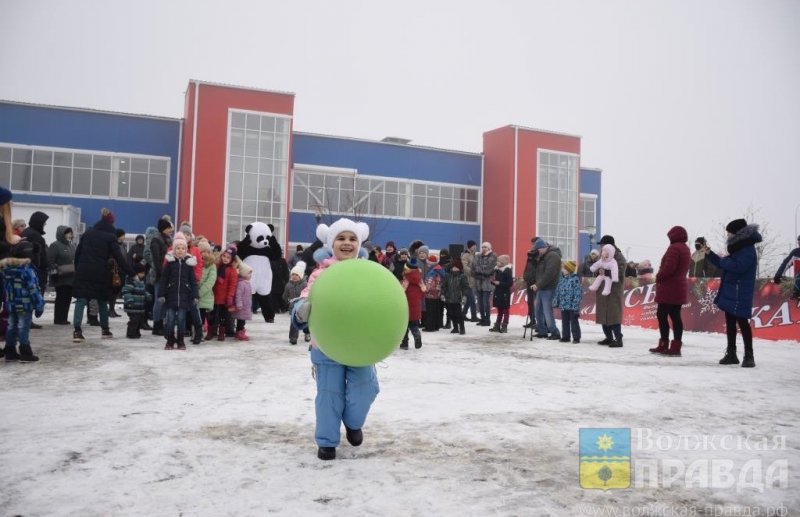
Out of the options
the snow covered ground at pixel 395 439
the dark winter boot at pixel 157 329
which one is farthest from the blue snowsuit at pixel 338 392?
the dark winter boot at pixel 157 329

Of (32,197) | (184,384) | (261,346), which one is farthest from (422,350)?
(32,197)

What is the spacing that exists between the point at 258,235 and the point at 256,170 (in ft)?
68.4

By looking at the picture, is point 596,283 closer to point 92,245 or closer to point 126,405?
point 126,405

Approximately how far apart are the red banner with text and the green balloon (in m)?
9.00

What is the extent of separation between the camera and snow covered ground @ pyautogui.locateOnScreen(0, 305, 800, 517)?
313 cm

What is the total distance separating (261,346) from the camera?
980 cm

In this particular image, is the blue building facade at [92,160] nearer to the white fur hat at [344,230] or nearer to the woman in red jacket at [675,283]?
the woman in red jacket at [675,283]

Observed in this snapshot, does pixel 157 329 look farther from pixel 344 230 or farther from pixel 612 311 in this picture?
pixel 612 311

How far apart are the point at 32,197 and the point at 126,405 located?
2927cm

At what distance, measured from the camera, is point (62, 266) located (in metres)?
11.8

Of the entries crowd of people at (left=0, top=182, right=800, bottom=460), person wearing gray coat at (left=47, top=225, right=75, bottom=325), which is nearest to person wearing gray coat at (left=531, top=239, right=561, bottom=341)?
crowd of people at (left=0, top=182, right=800, bottom=460)

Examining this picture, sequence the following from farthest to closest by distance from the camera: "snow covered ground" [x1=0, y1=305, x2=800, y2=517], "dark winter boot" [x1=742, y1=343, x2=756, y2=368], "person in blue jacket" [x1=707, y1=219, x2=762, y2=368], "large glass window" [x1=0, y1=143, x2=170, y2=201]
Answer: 1. "large glass window" [x1=0, y1=143, x2=170, y2=201]
2. "dark winter boot" [x1=742, y1=343, x2=756, y2=368]
3. "person in blue jacket" [x1=707, y1=219, x2=762, y2=368]
4. "snow covered ground" [x1=0, y1=305, x2=800, y2=517]

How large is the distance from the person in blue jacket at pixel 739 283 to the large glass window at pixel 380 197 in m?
26.4

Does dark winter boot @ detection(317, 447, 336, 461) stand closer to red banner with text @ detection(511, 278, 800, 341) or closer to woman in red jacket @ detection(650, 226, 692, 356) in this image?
woman in red jacket @ detection(650, 226, 692, 356)
